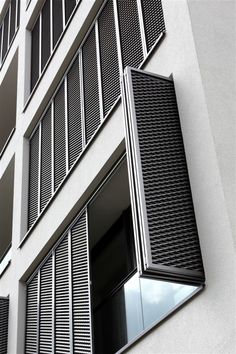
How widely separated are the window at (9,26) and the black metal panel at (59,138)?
6145mm

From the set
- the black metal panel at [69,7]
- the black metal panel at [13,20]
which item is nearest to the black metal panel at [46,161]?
the black metal panel at [69,7]

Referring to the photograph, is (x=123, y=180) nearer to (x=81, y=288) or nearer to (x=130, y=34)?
(x=81, y=288)

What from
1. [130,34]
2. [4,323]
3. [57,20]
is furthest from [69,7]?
[4,323]

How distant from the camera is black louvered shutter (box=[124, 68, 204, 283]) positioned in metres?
7.45

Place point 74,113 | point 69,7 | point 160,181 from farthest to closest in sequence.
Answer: point 69,7, point 74,113, point 160,181

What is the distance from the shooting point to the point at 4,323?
43.7 feet

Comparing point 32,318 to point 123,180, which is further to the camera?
point 32,318

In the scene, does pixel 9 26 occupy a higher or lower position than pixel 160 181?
higher

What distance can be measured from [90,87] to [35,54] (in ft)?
16.4

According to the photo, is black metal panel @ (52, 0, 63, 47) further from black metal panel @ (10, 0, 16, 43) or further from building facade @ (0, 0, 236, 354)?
black metal panel @ (10, 0, 16, 43)

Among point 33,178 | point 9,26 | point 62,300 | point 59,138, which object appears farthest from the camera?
point 9,26

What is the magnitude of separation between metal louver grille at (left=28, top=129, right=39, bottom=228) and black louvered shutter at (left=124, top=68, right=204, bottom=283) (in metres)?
5.95

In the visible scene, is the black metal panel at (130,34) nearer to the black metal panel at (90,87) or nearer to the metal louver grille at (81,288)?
the black metal panel at (90,87)

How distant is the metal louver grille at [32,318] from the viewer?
40.6 ft
